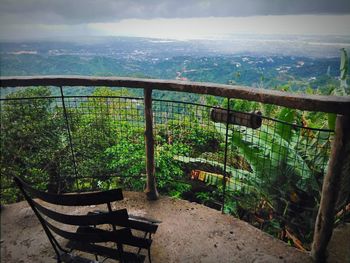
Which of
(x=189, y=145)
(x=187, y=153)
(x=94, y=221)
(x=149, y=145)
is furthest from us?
(x=189, y=145)

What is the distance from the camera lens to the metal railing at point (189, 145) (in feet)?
9.22

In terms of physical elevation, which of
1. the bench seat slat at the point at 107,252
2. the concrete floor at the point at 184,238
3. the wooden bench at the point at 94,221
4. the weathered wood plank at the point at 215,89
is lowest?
the concrete floor at the point at 184,238

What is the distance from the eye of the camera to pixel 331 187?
2.19 meters

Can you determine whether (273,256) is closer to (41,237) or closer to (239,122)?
(239,122)

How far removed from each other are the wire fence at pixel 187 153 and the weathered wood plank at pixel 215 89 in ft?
0.57

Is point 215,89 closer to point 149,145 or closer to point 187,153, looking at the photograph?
point 149,145

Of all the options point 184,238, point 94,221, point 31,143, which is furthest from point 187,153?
point 94,221

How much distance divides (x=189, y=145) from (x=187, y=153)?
0.37 m

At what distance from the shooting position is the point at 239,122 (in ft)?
8.36

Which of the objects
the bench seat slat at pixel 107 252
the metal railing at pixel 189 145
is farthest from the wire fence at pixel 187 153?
the bench seat slat at pixel 107 252

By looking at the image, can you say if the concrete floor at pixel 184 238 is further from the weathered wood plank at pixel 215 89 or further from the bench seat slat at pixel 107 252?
the weathered wood plank at pixel 215 89

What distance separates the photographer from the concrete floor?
2510 mm

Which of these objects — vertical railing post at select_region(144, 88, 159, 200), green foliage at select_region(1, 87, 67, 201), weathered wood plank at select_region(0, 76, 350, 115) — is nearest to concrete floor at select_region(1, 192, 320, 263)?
vertical railing post at select_region(144, 88, 159, 200)

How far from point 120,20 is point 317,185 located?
8190 cm
